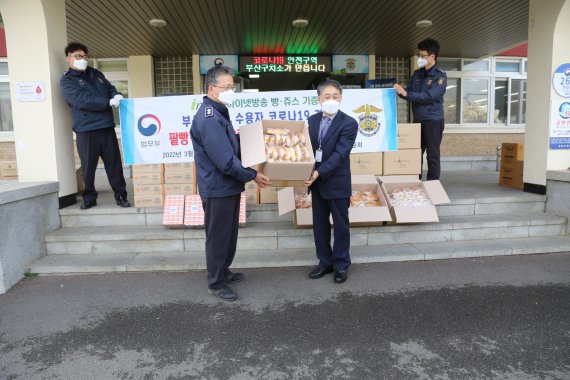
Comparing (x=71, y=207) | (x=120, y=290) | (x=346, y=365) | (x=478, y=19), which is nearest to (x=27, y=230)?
(x=71, y=207)

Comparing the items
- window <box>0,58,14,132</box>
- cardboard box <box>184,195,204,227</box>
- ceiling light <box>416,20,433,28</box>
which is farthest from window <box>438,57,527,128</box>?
window <box>0,58,14,132</box>

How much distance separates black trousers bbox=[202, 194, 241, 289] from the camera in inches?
122

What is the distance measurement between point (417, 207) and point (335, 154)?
155 centimetres

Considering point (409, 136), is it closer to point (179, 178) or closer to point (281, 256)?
point (281, 256)

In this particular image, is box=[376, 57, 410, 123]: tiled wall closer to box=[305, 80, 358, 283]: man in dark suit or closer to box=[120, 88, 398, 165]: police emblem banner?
box=[120, 88, 398, 165]: police emblem banner

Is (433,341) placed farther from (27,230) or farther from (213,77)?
(27,230)

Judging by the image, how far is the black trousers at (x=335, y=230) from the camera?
11.4 feet

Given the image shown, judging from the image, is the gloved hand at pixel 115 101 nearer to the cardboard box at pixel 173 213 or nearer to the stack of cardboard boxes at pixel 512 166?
the cardboard box at pixel 173 213

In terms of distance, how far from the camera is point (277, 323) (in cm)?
282

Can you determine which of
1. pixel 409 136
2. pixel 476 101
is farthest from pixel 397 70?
pixel 409 136

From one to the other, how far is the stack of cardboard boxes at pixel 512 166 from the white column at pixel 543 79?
425 mm

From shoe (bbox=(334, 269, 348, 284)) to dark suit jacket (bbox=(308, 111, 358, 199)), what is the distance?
0.71 m

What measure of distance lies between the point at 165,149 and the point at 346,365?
3284 millimetres

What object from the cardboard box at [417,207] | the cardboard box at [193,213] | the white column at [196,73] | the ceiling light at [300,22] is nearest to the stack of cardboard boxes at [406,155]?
the cardboard box at [417,207]
